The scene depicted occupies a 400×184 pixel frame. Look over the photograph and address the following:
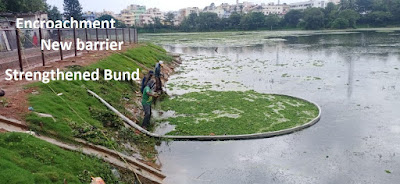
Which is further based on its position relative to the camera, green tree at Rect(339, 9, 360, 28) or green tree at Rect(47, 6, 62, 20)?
green tree at Rect(339, 9, 360, 28)

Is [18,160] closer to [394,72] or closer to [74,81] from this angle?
[74,81]

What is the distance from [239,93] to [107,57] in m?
9.88

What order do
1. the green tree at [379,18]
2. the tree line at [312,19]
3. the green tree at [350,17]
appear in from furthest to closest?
the green tree at [350,17] → the tree line at [312,19] → the green tree at [379,18]

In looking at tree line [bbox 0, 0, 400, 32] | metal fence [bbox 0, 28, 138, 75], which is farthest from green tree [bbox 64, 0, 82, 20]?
metal fence [bbox 0, 28, 138, 75]

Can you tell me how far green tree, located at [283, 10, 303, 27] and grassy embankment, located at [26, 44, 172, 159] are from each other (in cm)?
10683

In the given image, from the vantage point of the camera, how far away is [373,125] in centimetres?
1434

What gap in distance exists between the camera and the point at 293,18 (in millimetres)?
114688

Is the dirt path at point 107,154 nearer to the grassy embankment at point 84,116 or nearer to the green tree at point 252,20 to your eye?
the grassy embankment at point 84,116

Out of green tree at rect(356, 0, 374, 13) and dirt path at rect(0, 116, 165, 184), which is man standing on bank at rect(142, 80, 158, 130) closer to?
dirt path at rect(0, 116, 165, 184)

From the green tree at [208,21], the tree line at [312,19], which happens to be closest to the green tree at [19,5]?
the tree line at [312,19]

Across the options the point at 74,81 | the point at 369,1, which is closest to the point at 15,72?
the point at 74,81

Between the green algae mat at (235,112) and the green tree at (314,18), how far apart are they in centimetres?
9043

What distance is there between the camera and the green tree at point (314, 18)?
100688mm

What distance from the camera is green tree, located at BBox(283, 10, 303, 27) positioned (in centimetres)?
11269
